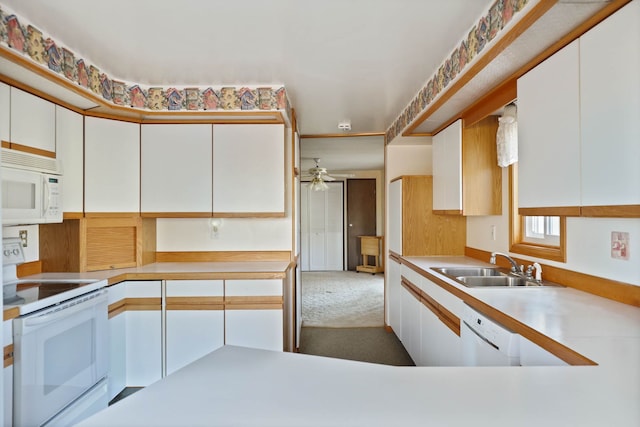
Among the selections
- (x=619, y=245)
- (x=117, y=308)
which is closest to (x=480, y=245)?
(x=619, y=245)

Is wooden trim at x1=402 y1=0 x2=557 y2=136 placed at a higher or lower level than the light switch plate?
higher

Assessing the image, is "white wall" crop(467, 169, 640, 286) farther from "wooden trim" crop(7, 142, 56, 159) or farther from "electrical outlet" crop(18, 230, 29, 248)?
"electrical outlet" crop(18, 230, 29, 248)

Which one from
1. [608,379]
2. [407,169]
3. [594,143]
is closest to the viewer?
[608,379]

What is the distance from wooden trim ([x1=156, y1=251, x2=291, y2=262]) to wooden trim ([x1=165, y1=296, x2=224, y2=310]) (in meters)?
0.65

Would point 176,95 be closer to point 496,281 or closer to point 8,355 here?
point 8,355

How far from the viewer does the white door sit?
7.94 meters

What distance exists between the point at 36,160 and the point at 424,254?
9.96 ft

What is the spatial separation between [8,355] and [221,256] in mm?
1674

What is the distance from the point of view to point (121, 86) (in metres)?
2.67

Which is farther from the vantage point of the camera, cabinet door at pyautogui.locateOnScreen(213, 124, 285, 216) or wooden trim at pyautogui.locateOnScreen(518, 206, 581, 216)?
cabinet door at pyautogui.locateOnScreen(213, 124, 285, 216)

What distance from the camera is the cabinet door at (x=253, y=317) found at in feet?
8.68

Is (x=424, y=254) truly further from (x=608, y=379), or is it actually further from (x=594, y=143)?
(x=608, y=379)

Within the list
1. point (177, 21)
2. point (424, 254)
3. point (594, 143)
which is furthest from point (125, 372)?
point (594, 143)

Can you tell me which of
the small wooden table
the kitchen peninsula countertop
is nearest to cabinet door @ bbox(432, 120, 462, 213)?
the kitchen peninsula countertop
